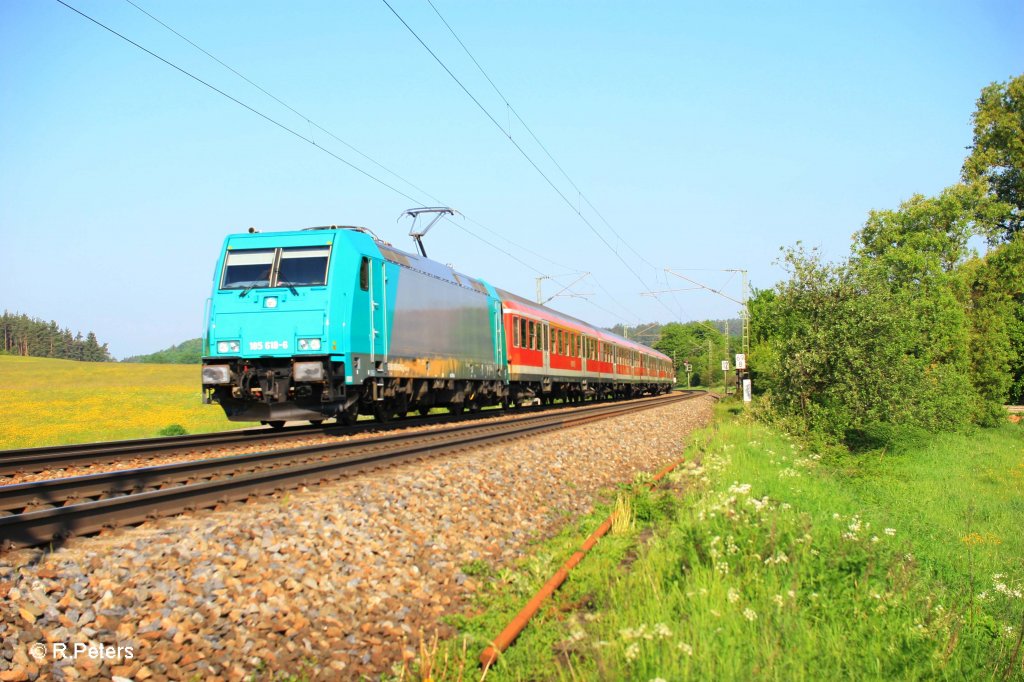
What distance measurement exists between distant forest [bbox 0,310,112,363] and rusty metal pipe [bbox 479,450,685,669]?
459 feet

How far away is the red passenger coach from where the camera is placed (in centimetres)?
2477

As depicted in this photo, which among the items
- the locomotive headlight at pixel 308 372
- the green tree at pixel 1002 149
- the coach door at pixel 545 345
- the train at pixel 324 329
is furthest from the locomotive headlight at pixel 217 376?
the green tree at pixel 1002 149

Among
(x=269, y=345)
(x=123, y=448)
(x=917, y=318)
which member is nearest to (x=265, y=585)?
(x=123, y=448)

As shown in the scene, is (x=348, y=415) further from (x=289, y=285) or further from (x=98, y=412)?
(x=98, y=412)

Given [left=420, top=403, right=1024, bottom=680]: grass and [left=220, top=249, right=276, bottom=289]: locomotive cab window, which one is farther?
[left=220, top=249, right=276, bottom=289]: locomotive cab window

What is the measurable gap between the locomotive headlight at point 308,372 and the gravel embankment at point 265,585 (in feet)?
16.8

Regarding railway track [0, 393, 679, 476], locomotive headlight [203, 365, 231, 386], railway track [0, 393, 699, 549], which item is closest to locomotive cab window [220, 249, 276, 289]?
locomotive headlight [203, 365, 231, 386]

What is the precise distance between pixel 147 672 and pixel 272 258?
10.8 m

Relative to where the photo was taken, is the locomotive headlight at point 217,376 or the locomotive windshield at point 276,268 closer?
the locomotive headlight at point 217,376

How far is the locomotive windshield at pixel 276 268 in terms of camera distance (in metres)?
13.5

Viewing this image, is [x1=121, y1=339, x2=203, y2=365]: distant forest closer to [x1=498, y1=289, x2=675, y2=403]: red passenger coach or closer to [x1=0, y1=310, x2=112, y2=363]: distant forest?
[x1=0, y1=310, x2=112, y2=363]: distant forest

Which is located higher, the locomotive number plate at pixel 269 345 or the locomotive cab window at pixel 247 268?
the locomotive cab window at pixel 247 268

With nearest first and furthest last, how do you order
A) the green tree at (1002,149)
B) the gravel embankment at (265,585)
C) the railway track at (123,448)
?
the gravel embankment at (265,585) → the railway track at (123,448) → the green tree at (1002,149)

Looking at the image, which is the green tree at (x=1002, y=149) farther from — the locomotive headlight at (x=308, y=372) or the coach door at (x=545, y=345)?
the locomotive headlight at (x=308, y=372)
